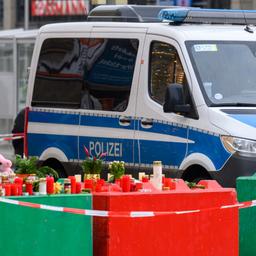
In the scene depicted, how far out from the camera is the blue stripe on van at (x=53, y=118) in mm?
13406

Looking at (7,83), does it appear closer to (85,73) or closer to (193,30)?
(85,73)

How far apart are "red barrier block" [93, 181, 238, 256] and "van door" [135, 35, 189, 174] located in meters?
3.22

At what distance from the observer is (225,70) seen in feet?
39.7

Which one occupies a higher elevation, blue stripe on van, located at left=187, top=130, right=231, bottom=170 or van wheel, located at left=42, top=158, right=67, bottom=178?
blue stripe on van, located at left=187, top=130, right=231, bottom=170

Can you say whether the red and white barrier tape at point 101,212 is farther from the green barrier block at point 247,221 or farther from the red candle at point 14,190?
the green barrier block at point 247,221

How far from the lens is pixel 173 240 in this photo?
8328 millimetres

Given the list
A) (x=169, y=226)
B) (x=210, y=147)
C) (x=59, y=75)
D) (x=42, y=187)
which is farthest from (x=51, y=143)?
(x=42, y=187)

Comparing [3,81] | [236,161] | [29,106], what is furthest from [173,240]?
[3,81]

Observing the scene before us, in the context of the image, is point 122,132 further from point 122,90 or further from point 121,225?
point 121,225

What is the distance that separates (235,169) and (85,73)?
2.95m

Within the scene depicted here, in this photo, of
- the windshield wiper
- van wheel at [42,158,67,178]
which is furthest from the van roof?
van wheel at [42,158,67,178]

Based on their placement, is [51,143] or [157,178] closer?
[157,178]

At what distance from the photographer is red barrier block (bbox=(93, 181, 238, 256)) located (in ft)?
26.2

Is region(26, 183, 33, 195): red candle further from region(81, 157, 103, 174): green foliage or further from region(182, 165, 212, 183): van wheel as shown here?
region(182, 165, 212, 183): van wheel
